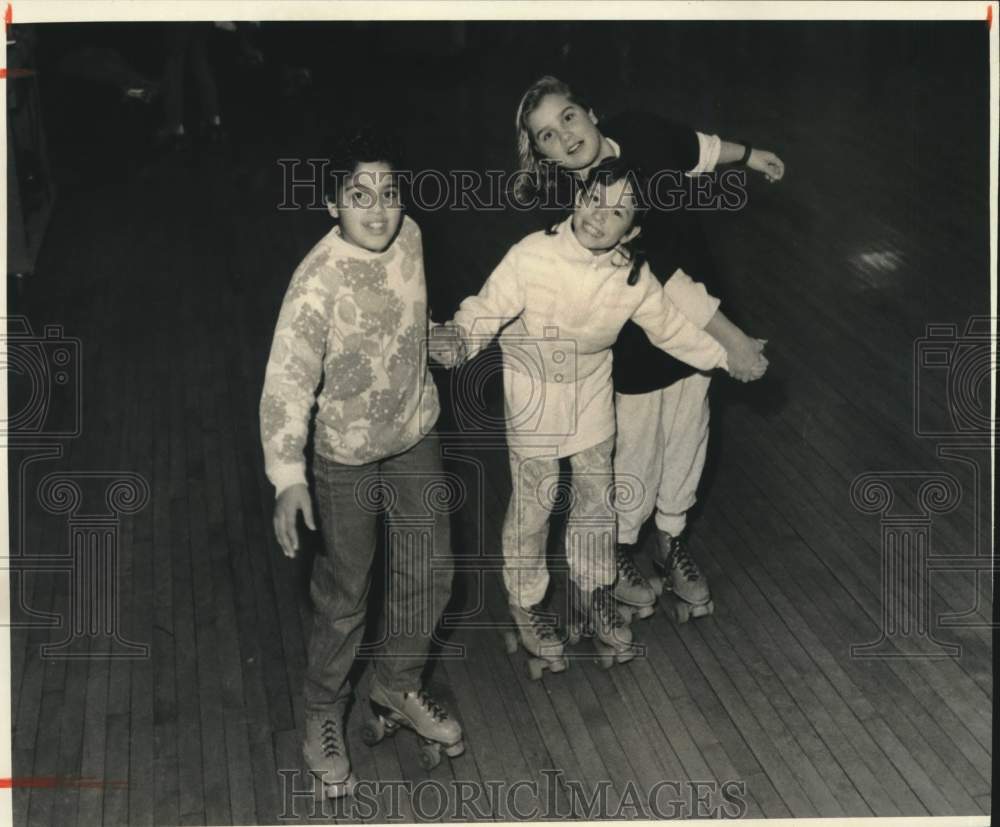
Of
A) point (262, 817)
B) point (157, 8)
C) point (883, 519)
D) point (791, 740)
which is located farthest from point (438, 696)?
point (157, 8)

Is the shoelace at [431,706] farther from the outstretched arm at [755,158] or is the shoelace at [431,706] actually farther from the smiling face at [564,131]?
the outstretched arm at [755,158]

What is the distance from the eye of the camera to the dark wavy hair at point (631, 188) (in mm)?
2789

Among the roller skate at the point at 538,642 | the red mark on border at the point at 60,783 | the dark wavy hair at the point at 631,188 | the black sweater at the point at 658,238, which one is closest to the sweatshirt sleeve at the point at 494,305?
the dark wavy hair at the point at 631,188

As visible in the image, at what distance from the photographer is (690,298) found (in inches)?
124

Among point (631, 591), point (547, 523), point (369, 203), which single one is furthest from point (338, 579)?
point (631, 591)

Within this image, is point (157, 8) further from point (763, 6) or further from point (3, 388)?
point (763, 6)

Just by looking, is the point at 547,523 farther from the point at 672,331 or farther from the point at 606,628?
the point at 672,331

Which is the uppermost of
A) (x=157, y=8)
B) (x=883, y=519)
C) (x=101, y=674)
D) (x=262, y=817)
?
(x=157, y=8)

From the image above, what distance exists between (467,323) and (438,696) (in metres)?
0.93

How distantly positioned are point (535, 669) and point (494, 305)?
915 millimetres

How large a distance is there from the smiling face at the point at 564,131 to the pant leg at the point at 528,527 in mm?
659

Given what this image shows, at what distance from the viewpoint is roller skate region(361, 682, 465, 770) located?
121 inches

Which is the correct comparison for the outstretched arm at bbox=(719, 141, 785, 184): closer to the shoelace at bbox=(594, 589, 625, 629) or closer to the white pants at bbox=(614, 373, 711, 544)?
the white pants at bbox=(614, 373, 711, 544)

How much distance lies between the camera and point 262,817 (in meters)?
2.97
